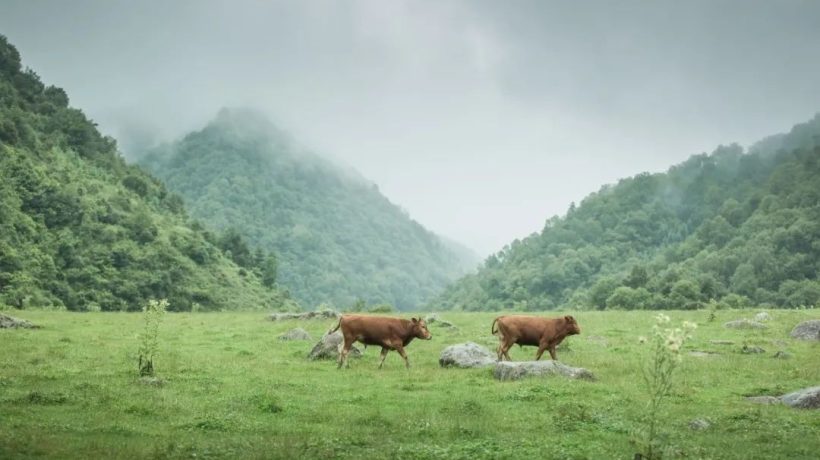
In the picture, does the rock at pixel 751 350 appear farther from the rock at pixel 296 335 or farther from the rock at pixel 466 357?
the rock at pixel 296 335

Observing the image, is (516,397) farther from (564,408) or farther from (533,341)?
(533,341)

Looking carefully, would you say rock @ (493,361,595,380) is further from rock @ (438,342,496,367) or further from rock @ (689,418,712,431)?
rock @ (689,418,712,431)

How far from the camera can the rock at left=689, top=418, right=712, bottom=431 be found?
55.9 feet

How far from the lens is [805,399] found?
1919cm

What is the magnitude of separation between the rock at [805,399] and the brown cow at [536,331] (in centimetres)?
874

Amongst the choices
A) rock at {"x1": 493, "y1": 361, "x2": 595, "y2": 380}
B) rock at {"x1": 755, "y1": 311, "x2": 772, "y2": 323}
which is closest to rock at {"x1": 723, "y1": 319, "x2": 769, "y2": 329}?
rock at {"x1": 755, "y1": 311, "x2": 772, "y2": 323}

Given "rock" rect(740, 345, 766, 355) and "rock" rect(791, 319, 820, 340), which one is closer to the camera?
"rock" rect(740, 345, 766, 355)

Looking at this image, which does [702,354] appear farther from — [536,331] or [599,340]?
[536,331]

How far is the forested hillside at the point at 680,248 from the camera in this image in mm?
102562

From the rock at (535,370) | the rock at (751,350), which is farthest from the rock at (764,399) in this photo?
the rock at (751,350)

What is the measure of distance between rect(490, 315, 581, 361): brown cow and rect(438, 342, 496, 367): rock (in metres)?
0.86

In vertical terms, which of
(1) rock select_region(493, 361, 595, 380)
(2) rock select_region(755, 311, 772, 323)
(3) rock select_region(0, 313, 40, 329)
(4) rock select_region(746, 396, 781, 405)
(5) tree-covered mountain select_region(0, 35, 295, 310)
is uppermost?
(5) tree-covered mountain select_region(0, 35, 295, 310)

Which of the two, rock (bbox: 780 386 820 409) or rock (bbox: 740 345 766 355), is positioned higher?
rock (bbox: 740 345 766 355)

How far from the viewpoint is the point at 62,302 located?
2960 inches
